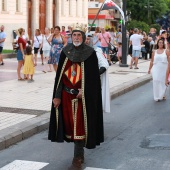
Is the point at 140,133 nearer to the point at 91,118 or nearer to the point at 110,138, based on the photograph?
the point at 110,138

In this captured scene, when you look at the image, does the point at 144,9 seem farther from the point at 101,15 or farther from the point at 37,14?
the point at 37,14

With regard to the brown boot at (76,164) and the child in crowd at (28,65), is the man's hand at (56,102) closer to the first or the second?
the brown boot at (76,164)

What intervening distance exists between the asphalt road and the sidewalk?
212mm

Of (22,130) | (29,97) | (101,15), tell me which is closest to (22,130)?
(22,130)

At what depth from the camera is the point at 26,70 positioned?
16.1 meters

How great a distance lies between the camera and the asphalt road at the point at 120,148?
7.36 metres

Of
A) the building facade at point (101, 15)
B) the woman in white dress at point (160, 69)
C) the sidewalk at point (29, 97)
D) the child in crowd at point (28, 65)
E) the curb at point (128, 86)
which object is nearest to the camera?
the sidewalk at point (29, 97)

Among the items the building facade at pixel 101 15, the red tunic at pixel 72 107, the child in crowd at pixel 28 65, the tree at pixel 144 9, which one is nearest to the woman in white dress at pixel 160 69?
the child in crowd at pixel 28 65

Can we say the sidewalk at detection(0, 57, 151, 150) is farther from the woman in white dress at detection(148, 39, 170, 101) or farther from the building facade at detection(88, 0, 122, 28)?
the building facade at detection(88, 0, 122, 28)

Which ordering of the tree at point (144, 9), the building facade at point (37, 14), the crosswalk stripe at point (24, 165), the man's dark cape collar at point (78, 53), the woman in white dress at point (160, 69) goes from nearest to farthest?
the man's dark cape collar at point (78, 53) < the crosswalk stripe at point (24, 165) < the woman in white dress at point (160, 69) < the building facade at point (37, 14) < the tree at point (144, 9)

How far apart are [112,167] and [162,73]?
7018 mm

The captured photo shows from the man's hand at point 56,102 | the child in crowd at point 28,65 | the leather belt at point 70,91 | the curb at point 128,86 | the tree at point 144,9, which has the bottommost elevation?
the curb at point 128,86

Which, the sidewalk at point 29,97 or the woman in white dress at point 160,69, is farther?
the woman in white dress at point 160,69

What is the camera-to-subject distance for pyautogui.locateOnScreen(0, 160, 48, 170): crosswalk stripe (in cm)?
709
